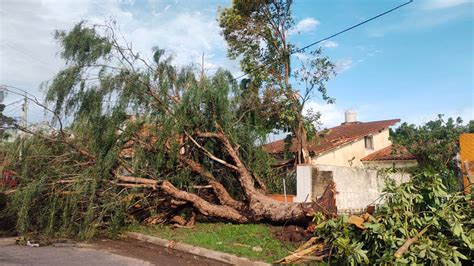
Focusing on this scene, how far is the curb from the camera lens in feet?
22.9

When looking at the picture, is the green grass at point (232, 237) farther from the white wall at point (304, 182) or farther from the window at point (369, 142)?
the window at point (369, 142)

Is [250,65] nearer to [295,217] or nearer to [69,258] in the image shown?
[295,217]

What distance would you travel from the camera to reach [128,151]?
10.6 m

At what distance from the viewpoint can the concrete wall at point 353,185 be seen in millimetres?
11748

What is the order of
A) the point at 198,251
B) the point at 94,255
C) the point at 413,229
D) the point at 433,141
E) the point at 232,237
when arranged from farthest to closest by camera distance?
the point at 433,141
the point at 232,237
the point at 198,251
the point at 94,255
the point at 413,229

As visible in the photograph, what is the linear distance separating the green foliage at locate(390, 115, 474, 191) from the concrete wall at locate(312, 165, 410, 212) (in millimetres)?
3782

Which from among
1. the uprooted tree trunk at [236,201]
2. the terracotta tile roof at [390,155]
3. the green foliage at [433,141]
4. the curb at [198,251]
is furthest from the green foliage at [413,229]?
the terracotta tile roof at [390,155]

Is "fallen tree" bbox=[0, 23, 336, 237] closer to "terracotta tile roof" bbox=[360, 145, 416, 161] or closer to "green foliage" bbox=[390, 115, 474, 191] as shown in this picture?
"green foliage" bbox=[390, 115, 474, 191]

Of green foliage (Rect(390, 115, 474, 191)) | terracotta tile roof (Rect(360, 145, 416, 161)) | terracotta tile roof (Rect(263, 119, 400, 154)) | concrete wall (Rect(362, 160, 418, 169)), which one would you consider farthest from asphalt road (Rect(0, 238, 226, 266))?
→ terracotta tile roof (Rect(360, 145, 416, 161))

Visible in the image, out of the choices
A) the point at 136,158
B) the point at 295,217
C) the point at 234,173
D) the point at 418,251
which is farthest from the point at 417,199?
the point at 136,158

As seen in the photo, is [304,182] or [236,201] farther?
[304,182]

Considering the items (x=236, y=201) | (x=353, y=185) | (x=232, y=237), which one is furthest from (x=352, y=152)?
(x=232, y=237)

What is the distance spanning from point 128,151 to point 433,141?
13.5 m

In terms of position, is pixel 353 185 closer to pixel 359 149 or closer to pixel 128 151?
pixel 128 151
